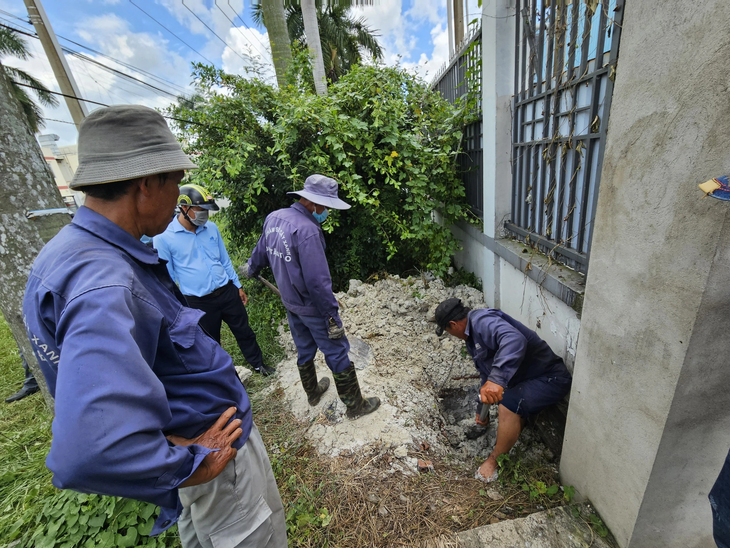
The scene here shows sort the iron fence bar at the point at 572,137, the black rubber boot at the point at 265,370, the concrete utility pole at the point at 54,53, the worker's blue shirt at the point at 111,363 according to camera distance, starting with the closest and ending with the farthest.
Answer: the worker's blue shirt at the point at 111,363
the iron fence bar at the point at 572,137
the black rubber boot at the point at 265,370
the concrete utility pole at the point at 54,53

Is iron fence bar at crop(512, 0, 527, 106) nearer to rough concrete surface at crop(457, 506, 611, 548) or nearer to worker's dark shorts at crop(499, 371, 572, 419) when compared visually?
worker's dark shorts at crop(499, 371, 572, 419)

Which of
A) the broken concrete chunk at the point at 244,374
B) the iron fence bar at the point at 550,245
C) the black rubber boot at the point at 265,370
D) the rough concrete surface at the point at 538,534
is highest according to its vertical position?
the iron fence bar at the point at 550,245

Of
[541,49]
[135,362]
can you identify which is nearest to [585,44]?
[541,49]

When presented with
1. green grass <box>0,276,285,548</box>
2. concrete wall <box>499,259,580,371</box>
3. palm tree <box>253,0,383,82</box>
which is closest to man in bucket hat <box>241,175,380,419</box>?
green grass <box>0,276,285,548</box>

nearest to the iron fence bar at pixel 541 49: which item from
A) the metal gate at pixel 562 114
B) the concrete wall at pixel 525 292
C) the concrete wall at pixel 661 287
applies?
the metal gate at pixel 562 114

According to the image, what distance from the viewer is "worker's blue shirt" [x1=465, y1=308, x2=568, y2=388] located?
2.11 metres

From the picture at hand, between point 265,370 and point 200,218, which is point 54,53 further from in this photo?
point 265,370

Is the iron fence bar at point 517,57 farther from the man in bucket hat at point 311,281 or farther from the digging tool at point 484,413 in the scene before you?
the digging tool at point 484,413

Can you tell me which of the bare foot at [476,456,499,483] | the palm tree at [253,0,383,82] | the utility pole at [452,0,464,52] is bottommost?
the bare foot at [476,456,499,483]

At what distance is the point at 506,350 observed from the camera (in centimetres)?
212

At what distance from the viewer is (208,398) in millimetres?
1202

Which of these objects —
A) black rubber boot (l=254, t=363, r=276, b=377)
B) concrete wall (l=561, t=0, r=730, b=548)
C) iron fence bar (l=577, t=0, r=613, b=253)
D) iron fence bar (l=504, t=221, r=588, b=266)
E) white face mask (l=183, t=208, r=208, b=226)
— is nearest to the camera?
concrete wall (l=561, t=0, r=730, b=548)

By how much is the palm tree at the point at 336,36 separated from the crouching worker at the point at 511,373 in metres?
13.4

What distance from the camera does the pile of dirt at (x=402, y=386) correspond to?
249 cm
